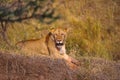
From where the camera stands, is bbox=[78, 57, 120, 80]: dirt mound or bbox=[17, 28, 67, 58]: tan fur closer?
bbox=[78, 57, 120, 80]: dirt mound

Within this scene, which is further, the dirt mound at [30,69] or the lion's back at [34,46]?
the lion's back at [34,46]

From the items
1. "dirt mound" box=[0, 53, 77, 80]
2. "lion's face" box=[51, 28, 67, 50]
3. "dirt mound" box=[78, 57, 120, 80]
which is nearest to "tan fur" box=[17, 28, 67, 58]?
"lion's face" box=[51, 28, 67, 50]

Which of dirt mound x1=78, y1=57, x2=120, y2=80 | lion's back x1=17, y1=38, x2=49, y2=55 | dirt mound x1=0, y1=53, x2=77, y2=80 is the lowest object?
dirt mound x1=78, y1=57, x2=120, y2=80

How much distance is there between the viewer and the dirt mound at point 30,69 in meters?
10.0

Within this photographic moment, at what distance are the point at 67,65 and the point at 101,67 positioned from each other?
72 cm

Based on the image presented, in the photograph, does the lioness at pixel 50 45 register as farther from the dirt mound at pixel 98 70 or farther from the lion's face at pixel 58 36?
the dirt mound at pixel 98 70

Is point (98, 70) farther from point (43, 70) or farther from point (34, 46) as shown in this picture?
point (34, 46)

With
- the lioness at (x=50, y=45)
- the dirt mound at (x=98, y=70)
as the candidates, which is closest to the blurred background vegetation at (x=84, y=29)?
the lioness at (x=50, y=45)

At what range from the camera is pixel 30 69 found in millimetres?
10211

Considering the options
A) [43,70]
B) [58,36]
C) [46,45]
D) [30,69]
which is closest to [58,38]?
[58,36]

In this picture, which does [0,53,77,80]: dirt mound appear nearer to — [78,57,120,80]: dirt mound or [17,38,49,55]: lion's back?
[78,57,120,80]: dirt mound

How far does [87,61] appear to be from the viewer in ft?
37.3

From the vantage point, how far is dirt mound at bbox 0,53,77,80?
10031 mm

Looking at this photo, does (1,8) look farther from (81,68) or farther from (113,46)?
(113,46)
